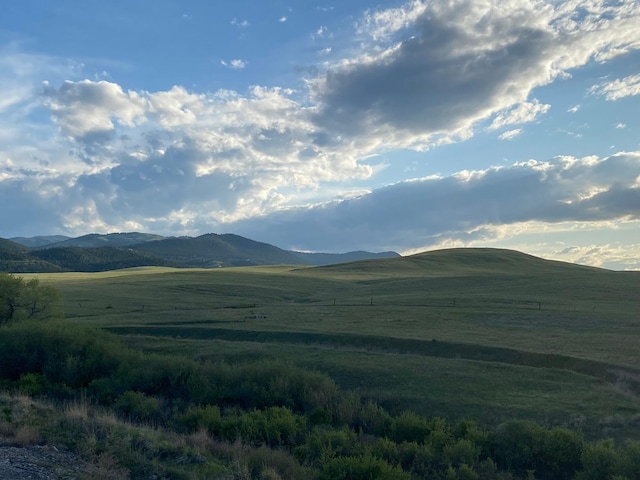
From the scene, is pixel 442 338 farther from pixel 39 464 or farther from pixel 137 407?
pixel 39 464

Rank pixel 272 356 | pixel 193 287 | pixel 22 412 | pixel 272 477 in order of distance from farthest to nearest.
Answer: pixel 193 287 → pixel 272 356 → pixel 22 412 → pixel 272 477

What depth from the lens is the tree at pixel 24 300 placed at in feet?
155

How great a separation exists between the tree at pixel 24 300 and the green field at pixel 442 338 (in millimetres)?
3351

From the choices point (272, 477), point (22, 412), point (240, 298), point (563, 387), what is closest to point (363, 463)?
point (272, 477)

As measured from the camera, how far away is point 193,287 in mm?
87625

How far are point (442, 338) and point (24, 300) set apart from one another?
33.8 meters

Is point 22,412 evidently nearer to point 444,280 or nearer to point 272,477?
point 272,477

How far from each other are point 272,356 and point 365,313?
22.3 meters

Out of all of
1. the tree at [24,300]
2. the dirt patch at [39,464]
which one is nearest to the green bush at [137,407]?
the dirt patch at [39,464]

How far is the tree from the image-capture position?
155ft

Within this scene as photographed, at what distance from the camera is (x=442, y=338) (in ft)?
125

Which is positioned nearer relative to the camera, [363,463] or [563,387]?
[363,463]

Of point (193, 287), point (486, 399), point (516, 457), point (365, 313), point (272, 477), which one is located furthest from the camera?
point (193, 287)

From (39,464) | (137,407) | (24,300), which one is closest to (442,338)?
(137,407)
